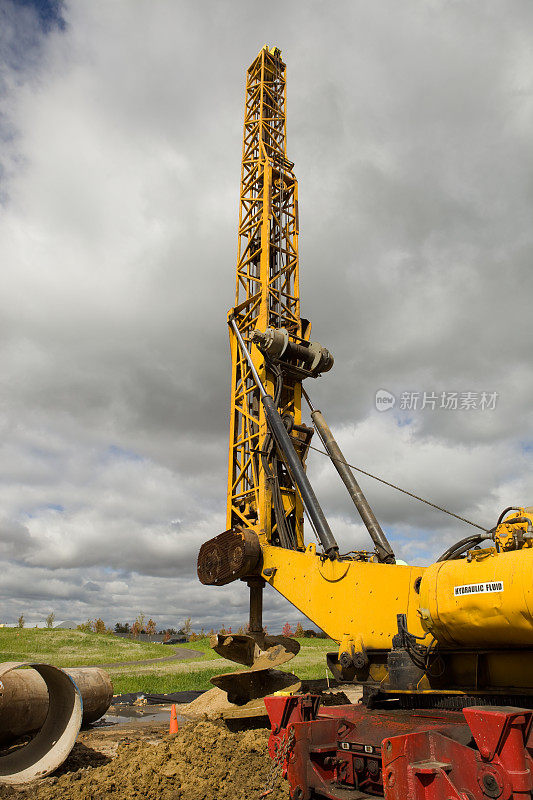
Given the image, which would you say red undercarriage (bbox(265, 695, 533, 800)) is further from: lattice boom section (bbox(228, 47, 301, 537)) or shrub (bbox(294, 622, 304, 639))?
shrub (bbox(294, 622, 304, 639))

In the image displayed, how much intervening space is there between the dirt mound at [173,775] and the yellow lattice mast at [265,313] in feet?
15.2

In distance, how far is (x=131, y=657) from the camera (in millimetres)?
25438

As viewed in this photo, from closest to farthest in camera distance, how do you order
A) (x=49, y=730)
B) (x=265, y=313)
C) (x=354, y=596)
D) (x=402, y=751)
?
(x=402, y=751) < (x=354, y=596) < (x=49, y=730) < (x=265, y=313)

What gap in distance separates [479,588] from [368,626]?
9.29 feet

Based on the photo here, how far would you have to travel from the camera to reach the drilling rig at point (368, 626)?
14.6 ft

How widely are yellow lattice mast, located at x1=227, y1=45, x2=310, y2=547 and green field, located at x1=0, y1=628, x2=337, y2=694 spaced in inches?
263

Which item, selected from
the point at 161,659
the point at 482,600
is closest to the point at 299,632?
the point at 161,659

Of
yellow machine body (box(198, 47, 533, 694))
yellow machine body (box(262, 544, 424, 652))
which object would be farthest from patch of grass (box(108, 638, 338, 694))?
yellow machine body (box(262, 544, 424, 652))

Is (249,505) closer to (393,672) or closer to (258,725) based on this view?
(258,725)

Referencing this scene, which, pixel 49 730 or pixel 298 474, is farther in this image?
pixel 298 474

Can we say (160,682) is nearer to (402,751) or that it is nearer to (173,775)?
(173,775)

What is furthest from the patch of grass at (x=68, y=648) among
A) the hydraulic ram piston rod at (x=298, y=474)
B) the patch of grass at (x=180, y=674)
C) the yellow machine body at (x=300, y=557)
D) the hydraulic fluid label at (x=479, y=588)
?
the hydraulic fluid label at (x=479, y=588)

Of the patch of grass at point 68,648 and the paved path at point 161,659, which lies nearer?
the patch of grass at point 68,648

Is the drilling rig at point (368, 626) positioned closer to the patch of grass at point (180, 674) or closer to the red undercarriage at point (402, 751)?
the red undercarriage at point (402, 751)
